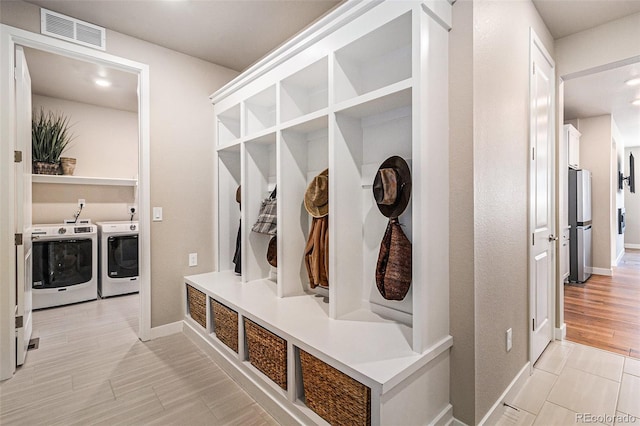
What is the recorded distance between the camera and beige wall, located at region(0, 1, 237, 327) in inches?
109

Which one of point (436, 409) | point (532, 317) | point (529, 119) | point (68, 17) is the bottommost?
point (436, 409)

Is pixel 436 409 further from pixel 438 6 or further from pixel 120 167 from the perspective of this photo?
pixel 120 167


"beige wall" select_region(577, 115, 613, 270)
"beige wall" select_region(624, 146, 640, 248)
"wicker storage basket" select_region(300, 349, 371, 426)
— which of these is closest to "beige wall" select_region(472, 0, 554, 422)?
"wicker storage basket" select_region(300, 349, 371, 426)

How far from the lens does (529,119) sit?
2.12 meters

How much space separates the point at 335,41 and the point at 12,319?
9.55ft

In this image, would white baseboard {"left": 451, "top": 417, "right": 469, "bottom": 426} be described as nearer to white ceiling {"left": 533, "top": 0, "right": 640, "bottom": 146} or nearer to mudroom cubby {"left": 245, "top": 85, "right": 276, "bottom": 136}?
mudroom cubby {"left": 245, "top": 85, "right": 276, "bottom": 136}

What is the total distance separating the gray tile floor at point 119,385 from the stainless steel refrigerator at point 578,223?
495 cm

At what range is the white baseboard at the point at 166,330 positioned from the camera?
2.74 metres

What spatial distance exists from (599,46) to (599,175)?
3.72 meters

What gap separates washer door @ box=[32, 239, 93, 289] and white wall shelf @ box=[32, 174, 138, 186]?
0.80 m

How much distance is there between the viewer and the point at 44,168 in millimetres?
3748

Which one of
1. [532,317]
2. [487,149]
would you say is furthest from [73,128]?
[532,317]

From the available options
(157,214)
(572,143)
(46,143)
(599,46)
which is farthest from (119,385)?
(572,143)

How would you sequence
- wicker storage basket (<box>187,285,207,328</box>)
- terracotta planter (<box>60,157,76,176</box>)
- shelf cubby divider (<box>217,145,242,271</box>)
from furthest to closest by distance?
terracotta planter (<box>60,157,76,176</box>) → shelf cubby divider (<box>217,145,242,271</box>) → wicker storage basket (<box>187,285,207,328</box>)
